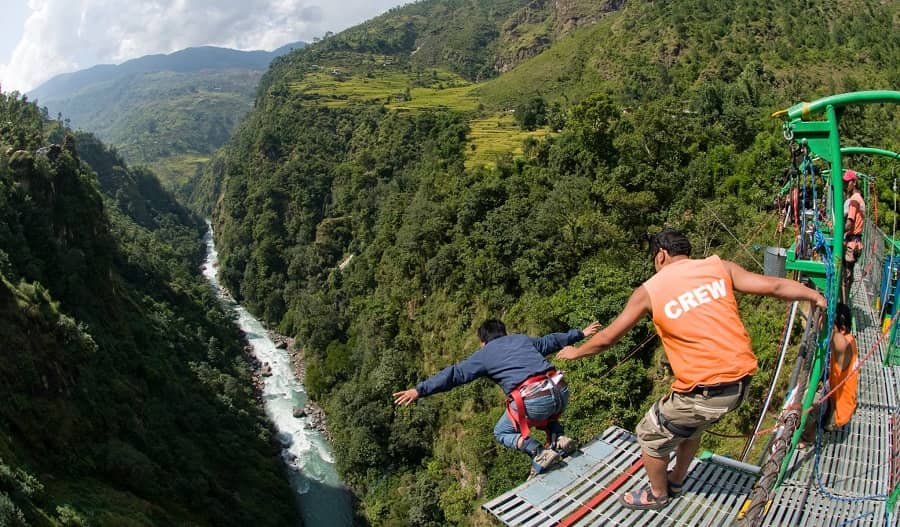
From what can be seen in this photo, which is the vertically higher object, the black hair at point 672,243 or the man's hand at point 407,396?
the black hair at point 672,243

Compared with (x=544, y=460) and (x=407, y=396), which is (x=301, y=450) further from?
(x=407, y=396)

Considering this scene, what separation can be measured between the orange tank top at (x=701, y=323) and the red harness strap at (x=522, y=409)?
1543 millimetres

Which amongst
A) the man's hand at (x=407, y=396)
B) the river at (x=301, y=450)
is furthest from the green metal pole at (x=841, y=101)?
the river at (x=301, y=450)

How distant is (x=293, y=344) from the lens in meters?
53.3

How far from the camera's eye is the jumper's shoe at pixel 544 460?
588 cm

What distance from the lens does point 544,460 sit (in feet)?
19.3

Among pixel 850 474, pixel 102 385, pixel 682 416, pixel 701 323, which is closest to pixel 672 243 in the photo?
pixel 701 323

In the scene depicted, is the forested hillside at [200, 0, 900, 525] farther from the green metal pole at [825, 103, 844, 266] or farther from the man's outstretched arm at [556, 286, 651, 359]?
the man's outstretched arm at [556, 286, 651, 359]

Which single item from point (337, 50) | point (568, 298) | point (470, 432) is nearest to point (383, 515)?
point (470, 432)

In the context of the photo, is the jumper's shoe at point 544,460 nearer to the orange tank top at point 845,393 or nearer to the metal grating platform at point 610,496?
the metal grating platform at point 610,496

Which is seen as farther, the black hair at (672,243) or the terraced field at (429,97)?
the terraced field at (429,97)

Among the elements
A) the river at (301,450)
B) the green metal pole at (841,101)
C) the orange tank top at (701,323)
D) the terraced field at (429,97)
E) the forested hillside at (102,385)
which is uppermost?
the terraced field at (429,97)

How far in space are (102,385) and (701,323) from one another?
32.1m

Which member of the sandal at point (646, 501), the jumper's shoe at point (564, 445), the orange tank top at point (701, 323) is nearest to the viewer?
the orange tank top at point (701, 323)
